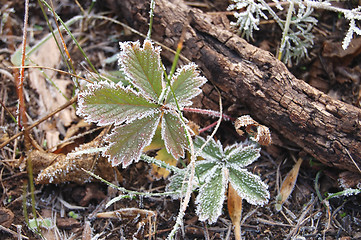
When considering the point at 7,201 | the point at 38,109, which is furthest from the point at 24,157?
the point at 38,109

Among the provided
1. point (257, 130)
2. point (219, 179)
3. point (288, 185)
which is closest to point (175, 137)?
point (219, 179)

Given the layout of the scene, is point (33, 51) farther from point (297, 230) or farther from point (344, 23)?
point (344, 23)

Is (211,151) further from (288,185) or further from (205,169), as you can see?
(288,185)

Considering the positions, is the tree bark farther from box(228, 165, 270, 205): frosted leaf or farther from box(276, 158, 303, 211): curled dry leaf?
box(228, 165, 270, 205): frosted leaf

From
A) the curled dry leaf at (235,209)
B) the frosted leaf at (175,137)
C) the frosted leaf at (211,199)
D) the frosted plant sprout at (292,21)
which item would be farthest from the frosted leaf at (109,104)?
the frosted plant sprout at (292,21)

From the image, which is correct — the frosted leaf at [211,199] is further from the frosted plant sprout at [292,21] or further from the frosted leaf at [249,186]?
the frosted plant sprout at [292,21]
